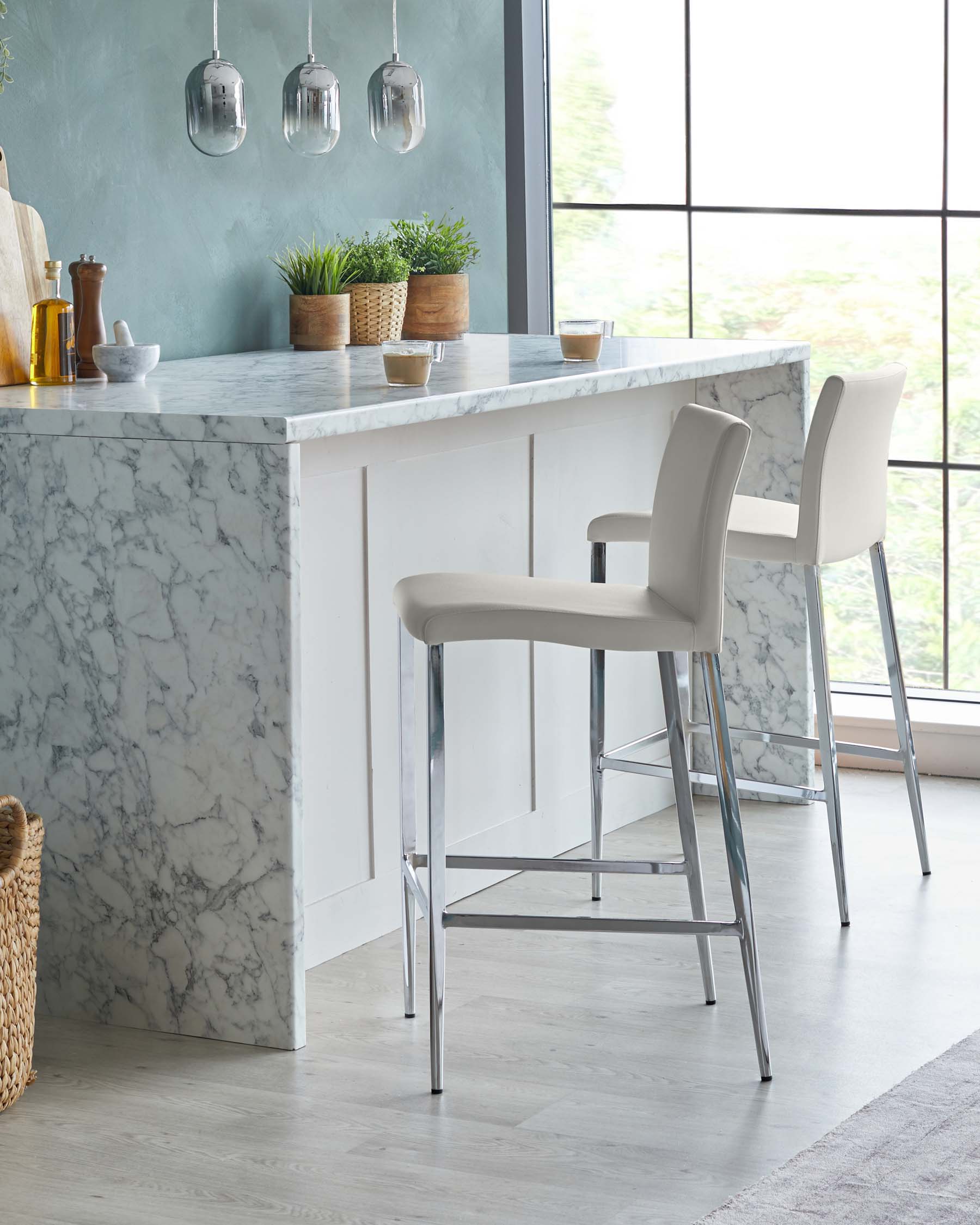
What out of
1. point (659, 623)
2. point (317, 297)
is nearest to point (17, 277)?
point (317, 297)

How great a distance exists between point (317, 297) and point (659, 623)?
1.55m

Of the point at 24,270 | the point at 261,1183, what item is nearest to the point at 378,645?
the point at 24,270

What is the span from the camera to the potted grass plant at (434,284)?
13.9 feet

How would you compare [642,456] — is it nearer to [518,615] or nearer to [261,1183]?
[518,615]

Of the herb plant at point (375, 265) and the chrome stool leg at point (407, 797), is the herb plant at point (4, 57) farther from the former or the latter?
the chrome stool leg at point (407, 797)

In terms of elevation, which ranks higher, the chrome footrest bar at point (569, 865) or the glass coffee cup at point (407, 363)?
the glass coffee cup at point (407, 363)

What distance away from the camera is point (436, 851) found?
2715 millimetres

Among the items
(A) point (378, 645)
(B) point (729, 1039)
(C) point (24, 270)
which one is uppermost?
(C) point (24, 270)

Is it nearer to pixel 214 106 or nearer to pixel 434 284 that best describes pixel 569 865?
pixel 214 106

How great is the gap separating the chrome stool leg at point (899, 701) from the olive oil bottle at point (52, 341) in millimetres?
1574

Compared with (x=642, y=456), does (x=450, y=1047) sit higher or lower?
lower

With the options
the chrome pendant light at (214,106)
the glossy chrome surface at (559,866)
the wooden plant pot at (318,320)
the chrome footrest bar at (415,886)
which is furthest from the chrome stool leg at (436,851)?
the wooden plant pot at (318,320)

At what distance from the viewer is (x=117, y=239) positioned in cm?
361

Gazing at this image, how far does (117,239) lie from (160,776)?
3.93 ft
